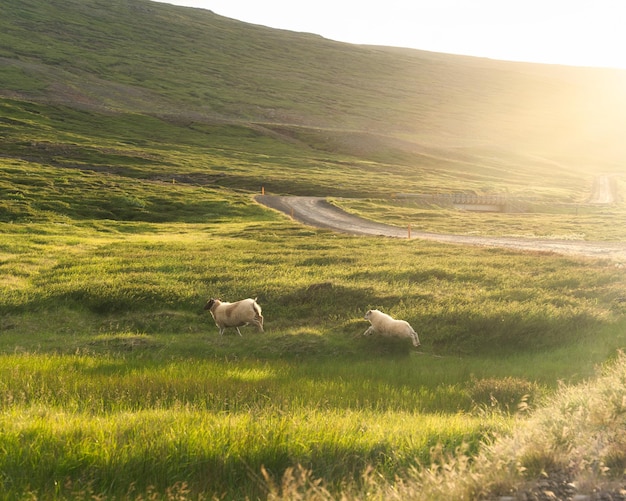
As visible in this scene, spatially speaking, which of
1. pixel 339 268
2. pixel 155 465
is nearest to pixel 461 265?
pixel 339 268

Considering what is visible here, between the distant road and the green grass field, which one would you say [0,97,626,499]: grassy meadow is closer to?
the green grass field

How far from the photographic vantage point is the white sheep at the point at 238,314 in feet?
50.5

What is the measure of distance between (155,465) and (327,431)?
188 cm

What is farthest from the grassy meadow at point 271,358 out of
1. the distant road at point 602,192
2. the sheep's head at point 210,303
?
the distant road at point 602,192

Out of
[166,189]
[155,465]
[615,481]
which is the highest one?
[615,481]

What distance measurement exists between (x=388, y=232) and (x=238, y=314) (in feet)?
94.3

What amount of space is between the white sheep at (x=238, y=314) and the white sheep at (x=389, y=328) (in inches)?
126

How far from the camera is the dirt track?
30.9 m

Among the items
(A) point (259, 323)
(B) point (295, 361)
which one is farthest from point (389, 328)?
(A) point (259, 323)

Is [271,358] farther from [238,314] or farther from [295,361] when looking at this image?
Answer: [238,314]

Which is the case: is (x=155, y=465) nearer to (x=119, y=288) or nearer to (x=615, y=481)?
(x=615, y=481)

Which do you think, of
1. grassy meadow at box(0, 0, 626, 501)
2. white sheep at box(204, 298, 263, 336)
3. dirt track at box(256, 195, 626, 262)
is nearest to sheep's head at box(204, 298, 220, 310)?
white sheep at box(204, 298, 263, 336)

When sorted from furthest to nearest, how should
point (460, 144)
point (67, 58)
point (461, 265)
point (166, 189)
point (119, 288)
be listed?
point (67, 58) < point (460, 144) < point (166, 189) < point (461, 265) < point (119, 288)

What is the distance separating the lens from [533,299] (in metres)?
16.7
